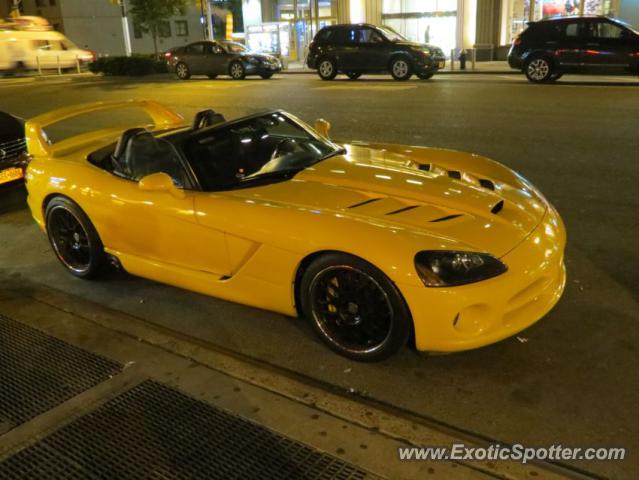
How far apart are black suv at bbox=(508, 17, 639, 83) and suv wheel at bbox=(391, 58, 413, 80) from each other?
3.02m

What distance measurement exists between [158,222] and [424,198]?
5.57 feet

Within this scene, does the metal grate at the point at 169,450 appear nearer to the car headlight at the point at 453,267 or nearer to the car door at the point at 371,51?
the car headlight at the point at 453,267

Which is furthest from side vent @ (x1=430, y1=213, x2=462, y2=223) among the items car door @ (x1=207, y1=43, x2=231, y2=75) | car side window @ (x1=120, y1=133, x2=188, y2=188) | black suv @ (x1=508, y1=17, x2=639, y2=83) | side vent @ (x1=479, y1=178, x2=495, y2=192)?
car door @ (x1=207, y1=43, x2=231, y2=75)

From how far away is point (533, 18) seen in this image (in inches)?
936

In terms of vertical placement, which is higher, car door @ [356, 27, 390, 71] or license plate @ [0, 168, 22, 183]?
car door @ [356, 27, 390, 71]

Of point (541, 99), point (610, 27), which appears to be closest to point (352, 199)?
point (541, 99)

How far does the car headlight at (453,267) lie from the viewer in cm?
305

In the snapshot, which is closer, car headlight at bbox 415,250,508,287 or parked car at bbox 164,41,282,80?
car headlight at bbox 415,250,508,287

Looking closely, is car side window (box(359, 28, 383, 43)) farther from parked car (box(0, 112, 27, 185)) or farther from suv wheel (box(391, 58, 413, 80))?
parked car (box(0, 112, 27, 185))

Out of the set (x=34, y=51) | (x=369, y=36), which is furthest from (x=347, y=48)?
(x=34, y=51)

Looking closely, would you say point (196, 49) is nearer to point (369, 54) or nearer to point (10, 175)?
point (369, 54)

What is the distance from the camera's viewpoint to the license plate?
6.73 m

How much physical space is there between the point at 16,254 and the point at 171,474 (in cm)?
362

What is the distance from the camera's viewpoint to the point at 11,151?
7.00 m
